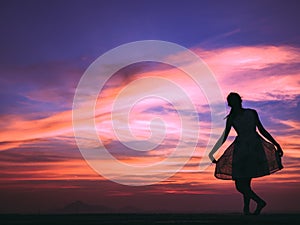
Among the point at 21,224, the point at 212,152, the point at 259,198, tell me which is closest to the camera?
the point at 21,224

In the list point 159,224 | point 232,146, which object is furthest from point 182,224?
point 232,146

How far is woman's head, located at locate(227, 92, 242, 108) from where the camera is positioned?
512 inches

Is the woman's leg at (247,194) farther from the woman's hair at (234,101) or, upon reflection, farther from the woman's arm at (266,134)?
the woman's hair at (234,101)

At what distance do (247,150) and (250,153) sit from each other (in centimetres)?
11

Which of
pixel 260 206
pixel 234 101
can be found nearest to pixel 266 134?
pixel 234 101

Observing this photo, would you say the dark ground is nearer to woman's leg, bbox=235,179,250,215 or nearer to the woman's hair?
woman's leg, bbox=235,179,250,215

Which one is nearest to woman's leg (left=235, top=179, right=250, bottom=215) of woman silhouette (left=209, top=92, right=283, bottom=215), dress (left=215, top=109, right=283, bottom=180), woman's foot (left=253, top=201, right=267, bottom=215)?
woman silhouette (left=209, top=92, right=283, bottom=215)

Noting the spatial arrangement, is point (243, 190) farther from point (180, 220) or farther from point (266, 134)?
point (180, 220)

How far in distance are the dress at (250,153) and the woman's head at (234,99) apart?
0.86 ft

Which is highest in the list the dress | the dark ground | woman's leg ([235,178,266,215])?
the dress

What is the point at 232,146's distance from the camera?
1369 centimetres

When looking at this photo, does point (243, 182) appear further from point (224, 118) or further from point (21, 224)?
point (21, 224)

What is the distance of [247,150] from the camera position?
1329cm

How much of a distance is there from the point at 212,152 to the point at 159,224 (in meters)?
4.68
